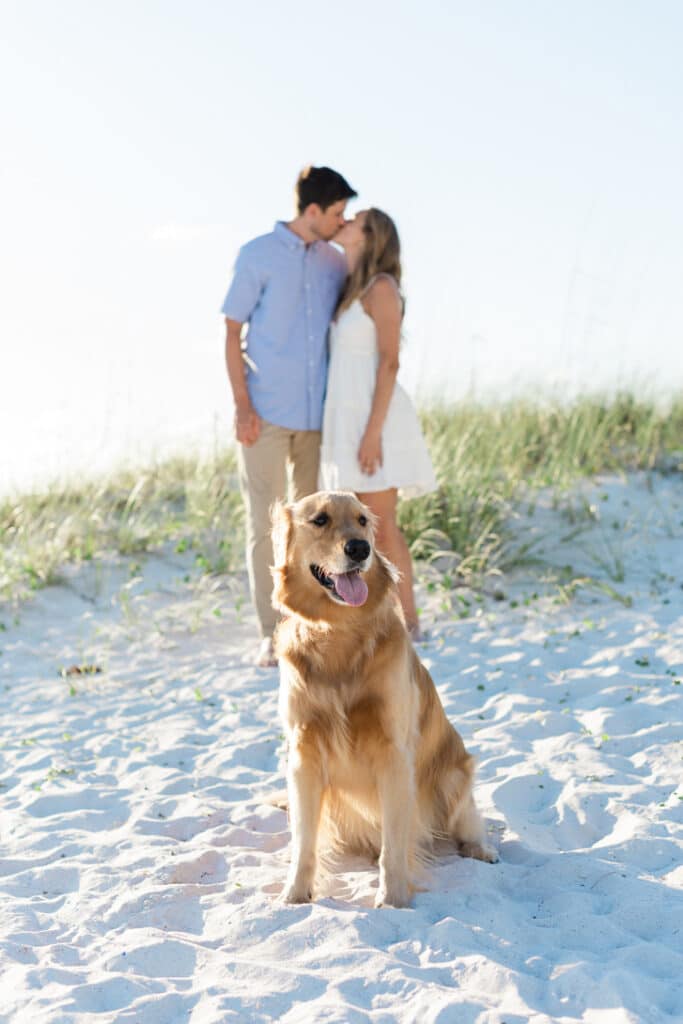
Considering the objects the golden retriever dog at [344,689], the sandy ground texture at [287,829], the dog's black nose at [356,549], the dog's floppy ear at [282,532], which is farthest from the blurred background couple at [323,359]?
the dog's black nose at [356,549]

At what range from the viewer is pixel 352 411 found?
5.62 meters

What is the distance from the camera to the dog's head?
312 cm

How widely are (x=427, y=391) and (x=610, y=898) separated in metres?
6.47

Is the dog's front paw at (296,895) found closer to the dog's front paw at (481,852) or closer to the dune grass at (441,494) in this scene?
the dog's front paw at (481,852)

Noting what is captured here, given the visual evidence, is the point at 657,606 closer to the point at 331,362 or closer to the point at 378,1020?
the point at 331,362

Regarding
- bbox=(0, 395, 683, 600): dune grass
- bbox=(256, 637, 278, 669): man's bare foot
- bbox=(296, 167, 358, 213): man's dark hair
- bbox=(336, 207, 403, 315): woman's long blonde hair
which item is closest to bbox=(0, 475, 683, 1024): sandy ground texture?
bbox=(256, 637, 278, 669): man's bare foot

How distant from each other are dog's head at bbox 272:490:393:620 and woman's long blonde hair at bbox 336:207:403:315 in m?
2.50

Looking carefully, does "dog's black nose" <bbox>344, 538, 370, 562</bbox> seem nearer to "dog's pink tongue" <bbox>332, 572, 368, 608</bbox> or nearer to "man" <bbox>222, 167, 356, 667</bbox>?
"dog's pink tongue" <bbox>332, 572, 368, 608</bbox>

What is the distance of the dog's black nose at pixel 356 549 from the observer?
310 centimetres

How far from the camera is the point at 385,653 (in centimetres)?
313

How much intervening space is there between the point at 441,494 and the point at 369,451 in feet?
7.80

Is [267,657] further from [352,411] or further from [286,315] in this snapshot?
[286,315]

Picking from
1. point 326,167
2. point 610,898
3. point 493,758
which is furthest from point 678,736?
point 326,167

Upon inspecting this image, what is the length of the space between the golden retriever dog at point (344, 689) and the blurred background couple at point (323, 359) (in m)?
2.31
